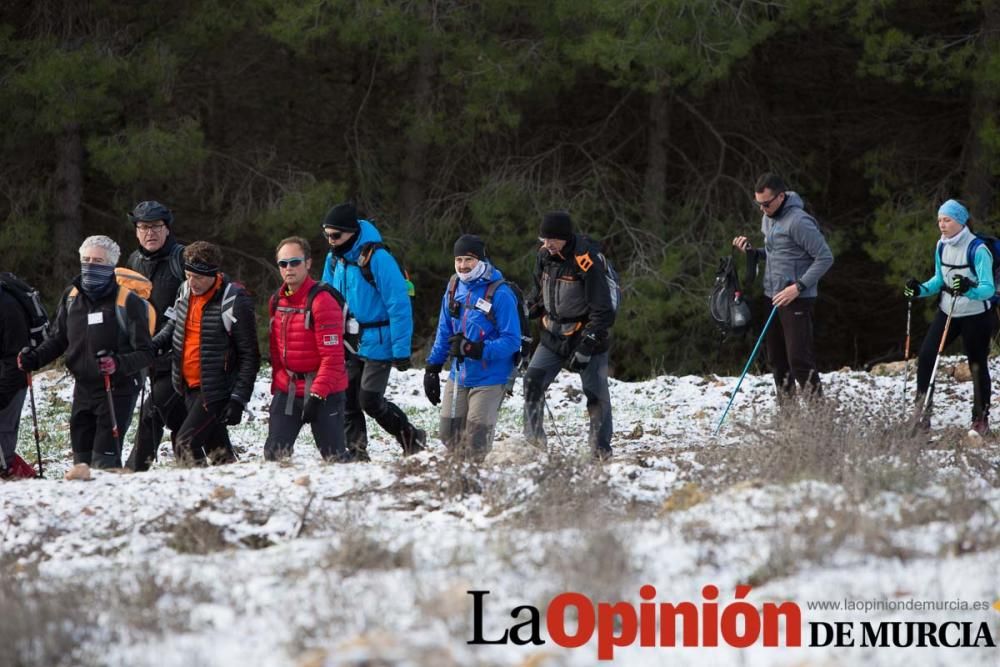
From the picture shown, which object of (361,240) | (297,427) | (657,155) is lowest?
(297,427)

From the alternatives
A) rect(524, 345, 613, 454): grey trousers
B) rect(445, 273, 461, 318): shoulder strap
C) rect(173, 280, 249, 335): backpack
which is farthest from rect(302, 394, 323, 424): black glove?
rect(524, 345, 613, 454): grey trousers

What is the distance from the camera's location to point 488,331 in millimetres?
8930

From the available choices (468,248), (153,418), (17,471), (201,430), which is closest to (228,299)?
(201,430)

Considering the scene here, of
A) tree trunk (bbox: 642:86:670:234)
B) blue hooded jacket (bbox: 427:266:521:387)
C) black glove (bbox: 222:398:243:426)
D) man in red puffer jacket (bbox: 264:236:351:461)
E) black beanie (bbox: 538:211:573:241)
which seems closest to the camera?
black glove (bbox: 222:398:243:426)

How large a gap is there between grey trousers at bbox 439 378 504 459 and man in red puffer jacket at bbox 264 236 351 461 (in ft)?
2.50

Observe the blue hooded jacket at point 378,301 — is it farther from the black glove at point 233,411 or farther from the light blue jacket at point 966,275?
the light blue jacket at point 966,275

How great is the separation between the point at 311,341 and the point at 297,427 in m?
0.59

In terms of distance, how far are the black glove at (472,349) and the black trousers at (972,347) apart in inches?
153

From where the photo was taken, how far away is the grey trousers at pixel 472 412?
8.78 meters

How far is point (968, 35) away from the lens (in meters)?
18.6

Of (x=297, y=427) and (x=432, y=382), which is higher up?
(x=432, y=382)

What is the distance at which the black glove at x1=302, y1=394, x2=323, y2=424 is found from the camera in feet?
27.6

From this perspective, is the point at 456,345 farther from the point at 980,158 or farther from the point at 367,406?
the point at 980,158

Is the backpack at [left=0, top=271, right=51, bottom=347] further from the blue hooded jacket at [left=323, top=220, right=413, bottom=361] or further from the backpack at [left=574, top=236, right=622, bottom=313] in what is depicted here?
the backpack at [left=574, top=236, right=622, bottom=313]
